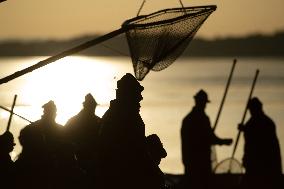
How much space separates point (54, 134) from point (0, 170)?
244 cm

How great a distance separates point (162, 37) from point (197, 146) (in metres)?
5.00

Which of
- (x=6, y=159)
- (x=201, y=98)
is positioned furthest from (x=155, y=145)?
(x=201, y=98)

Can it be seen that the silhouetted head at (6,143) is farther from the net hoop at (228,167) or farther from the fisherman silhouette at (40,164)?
the net hoop at (228,167)

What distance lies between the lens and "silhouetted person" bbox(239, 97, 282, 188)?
14.1m

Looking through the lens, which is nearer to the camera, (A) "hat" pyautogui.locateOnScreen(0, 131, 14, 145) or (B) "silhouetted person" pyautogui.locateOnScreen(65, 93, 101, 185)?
(A) "hat" pyautogui.locateOnScreen(0, 131, 14, 145)

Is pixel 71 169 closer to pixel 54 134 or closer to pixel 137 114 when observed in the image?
pixel 137 114

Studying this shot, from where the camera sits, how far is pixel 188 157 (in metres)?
15.0

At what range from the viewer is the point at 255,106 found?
13867 millimetres

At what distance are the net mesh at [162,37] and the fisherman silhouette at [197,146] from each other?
14.7 ft

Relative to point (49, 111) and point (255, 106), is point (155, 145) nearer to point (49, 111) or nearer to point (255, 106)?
point (49, 111)

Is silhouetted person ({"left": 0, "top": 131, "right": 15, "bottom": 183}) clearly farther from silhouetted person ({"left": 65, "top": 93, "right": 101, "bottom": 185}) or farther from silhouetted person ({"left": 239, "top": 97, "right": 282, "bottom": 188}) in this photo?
silhouetted person ({"left": 239, "top": 97, "right": 282, "bottom": 188})

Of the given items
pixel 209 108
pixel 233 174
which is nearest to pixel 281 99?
pixel 209 108

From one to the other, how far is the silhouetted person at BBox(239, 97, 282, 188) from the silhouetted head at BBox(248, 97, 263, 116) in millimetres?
15

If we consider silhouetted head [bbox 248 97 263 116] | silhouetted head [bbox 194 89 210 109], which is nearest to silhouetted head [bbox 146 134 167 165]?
silhouetted head [bbox 248 97 263 116]
